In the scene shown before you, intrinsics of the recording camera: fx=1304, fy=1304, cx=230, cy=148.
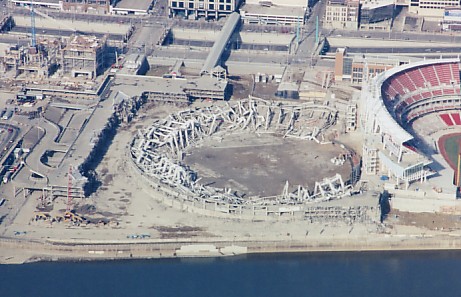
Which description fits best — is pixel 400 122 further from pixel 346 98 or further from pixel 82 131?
pixel 82 131

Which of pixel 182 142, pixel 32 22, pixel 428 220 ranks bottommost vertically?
pixel 428 220

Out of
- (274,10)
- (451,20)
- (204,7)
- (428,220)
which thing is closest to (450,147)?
(428,220)

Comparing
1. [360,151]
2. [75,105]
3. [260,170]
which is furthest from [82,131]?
[360,151]

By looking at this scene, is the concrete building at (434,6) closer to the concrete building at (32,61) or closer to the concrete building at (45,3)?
the concrete building at (45,3)

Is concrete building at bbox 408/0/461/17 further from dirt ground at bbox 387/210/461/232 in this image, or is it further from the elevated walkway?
dirt ground at bbox 387/210/461/232

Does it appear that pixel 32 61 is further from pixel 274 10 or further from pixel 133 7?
pixel 274 10

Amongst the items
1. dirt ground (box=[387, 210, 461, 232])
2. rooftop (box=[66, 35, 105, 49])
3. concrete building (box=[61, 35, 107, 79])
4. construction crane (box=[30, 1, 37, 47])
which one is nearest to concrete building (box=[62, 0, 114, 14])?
construction crane (box=[30, 1, 37, 47])
